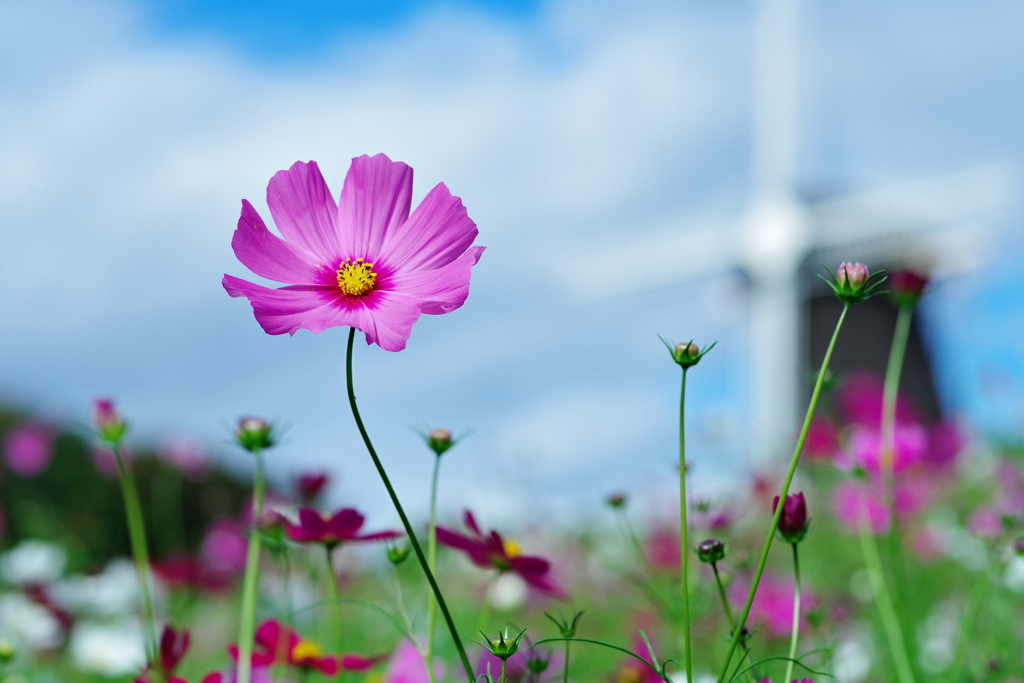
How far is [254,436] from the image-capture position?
34.3 inches

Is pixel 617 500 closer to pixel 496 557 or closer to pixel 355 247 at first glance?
pixel 496 557

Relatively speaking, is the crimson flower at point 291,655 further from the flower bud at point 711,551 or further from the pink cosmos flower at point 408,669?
the flower bud at point 711,551

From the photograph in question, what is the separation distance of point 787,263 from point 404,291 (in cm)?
1170

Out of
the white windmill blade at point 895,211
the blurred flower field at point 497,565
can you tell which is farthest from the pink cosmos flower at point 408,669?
the white windmill blade at point 895,211

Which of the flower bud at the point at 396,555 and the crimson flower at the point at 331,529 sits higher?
the crimson flower at the point at 331,529

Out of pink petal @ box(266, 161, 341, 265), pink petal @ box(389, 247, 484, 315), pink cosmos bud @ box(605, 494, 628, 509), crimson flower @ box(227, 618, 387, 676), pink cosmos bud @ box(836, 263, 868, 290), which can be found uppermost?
pink petal @ box(266, 161, 341, 265)

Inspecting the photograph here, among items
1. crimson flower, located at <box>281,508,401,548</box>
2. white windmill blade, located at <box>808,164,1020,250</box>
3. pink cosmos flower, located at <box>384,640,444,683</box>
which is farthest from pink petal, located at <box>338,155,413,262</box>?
white windmill blade, located at <box>808,164,1020,250</box>

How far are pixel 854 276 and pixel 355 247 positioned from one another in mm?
415

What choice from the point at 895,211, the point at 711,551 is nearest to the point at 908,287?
the point at 711,551

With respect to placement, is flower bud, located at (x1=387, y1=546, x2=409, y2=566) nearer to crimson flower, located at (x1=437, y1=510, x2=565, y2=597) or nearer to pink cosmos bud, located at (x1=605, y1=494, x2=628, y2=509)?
crimson flower, located at (x1=437, y1=510, x2=565, y2=597)

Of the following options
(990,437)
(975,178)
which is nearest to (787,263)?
(975,178)

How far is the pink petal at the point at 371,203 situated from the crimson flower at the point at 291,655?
1.55ft

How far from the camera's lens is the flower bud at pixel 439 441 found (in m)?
0.87

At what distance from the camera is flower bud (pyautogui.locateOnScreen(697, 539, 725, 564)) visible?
34.0 inches
